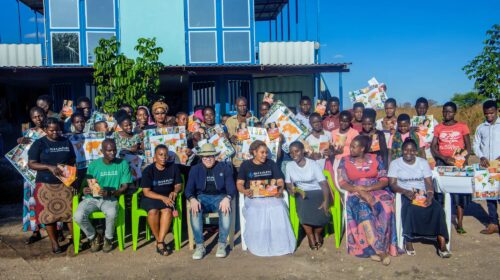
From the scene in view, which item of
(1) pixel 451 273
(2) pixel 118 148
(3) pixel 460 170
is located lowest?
(1) pixel 451 273

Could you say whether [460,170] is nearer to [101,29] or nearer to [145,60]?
[145,60]

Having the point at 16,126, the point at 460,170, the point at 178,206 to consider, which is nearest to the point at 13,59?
the point at 16,126

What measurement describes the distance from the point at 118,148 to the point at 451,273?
14.6 feet

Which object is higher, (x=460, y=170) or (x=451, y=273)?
(x=460, y=170)

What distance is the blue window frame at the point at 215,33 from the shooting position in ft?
45.6

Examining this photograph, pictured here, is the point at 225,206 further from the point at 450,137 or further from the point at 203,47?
the point at 203,47

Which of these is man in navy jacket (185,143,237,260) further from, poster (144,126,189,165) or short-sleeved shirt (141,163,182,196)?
poster (144,126,189,165)

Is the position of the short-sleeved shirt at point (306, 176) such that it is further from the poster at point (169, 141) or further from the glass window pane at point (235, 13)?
the glass window pane at point (235, 13)

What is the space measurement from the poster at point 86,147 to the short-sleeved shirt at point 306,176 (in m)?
2.62

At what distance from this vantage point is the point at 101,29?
44.7ft

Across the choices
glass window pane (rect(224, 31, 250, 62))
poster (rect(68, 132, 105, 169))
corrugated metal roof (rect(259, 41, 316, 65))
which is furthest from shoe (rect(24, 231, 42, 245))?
corrugated metal roof (rect(259, 41, 316, 65))

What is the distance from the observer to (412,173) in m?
5.59

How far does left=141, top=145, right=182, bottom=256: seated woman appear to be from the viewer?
565 cm

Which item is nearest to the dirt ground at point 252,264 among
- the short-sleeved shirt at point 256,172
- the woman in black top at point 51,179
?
the woman in black top at point 51,179
